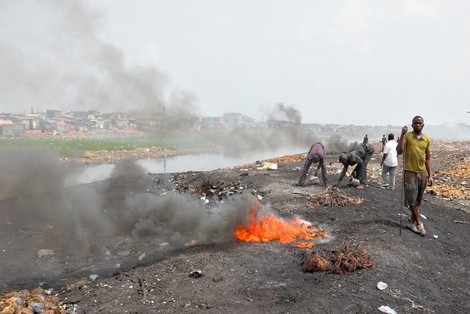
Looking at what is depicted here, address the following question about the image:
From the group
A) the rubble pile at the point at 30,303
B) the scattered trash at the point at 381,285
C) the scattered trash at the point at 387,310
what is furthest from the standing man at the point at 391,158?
the rubble pile at the point at 30,303

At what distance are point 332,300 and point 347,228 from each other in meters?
2.73

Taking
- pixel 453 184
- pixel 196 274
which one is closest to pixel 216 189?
pixel 196 274

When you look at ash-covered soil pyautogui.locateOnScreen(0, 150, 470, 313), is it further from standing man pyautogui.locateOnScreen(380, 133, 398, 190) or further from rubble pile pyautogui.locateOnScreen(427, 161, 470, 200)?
standing man pyautogui.locateOnScreen(380, 133, 398, 190)

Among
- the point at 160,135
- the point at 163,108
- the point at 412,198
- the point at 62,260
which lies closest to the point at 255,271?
the point at 412,198

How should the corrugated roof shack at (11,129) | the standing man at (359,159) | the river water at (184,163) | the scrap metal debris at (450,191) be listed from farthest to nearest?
the corrugated roof shack at (11,129) → the river water at (184,163) → the scrap metal debris at (450,191) → the standing man at (359,159)

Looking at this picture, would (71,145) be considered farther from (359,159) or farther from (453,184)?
(453,184)

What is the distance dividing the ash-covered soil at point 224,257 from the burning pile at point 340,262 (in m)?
0.08

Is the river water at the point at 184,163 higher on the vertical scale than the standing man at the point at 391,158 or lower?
lower

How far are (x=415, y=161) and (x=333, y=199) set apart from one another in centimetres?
260

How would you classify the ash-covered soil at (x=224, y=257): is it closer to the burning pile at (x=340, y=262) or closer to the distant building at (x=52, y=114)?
the burning pile at (x=340, y=262)

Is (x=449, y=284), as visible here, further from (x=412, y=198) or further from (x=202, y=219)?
(x=202, y=219)

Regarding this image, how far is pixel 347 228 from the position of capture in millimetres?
6328

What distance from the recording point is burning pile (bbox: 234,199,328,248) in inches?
231

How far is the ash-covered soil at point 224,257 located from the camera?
3.97m
